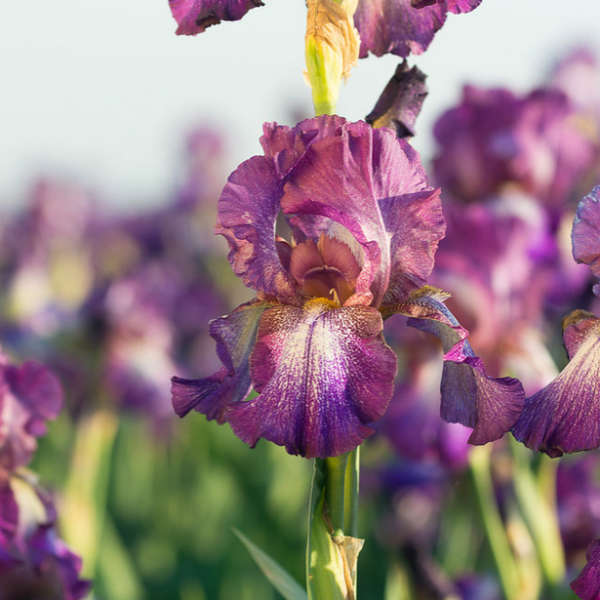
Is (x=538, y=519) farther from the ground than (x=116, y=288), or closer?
closer

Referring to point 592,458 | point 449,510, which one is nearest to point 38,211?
point 449,510

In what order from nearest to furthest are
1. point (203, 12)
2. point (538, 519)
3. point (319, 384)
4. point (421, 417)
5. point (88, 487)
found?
point (319, 384) → point (203, 12) → point (538, 519) → point (421, 417) → point (88, 487)

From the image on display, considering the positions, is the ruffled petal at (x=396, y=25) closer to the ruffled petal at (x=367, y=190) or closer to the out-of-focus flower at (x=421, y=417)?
the ruffled petal at (x=367, y=190)

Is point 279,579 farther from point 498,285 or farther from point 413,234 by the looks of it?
point 498,285

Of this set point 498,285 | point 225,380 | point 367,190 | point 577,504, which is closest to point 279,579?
point 225,380

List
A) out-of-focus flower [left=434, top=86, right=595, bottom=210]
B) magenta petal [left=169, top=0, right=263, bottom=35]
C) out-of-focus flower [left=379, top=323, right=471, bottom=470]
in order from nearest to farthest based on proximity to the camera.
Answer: magenta petal [left=169, top=0, right=263, bottom=35] < out-of-focus flower [left=379, top=323, right=471, bottom=470] < out-of-focus flower [left=434, top=86, right=595, bottom=210]

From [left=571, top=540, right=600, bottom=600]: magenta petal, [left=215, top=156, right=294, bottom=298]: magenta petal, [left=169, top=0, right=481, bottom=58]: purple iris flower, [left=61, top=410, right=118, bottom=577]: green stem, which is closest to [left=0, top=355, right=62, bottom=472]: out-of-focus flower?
[left=215, top=156, right=294, bottom=298]: magenta petal

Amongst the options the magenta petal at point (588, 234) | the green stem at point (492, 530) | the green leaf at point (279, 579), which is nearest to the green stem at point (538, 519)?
the green stem at point (492, 530)

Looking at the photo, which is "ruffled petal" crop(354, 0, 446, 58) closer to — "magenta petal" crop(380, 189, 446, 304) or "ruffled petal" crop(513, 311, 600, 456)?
"magenta petal" crop(380, 189, 446, 304)
